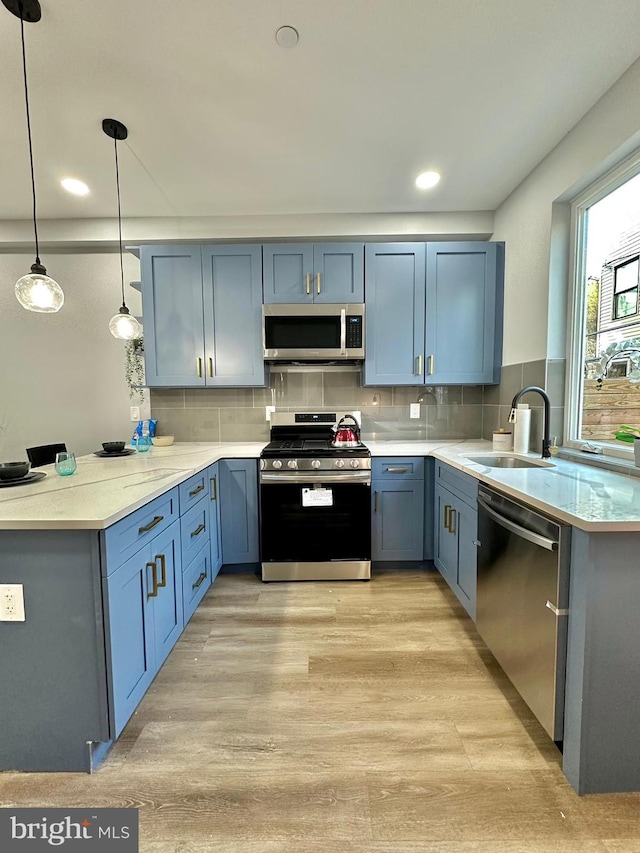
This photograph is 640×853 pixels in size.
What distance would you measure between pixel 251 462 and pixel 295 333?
3.33 feet

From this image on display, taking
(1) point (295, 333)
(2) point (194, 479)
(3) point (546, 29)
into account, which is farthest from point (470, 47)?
(2) point (194, 479)

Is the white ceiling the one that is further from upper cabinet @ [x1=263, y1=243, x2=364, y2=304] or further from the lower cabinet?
the lower cabinet

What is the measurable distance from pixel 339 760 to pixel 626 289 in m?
2.42

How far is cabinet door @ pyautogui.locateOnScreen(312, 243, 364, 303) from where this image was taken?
2.69 metres

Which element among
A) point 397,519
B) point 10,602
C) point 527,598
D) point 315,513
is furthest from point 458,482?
point 10,602

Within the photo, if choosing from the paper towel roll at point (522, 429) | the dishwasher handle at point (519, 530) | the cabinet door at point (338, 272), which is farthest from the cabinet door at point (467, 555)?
the cabinet door at point (338, 272)

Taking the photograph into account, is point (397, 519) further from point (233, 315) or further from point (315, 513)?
point (233, 315)

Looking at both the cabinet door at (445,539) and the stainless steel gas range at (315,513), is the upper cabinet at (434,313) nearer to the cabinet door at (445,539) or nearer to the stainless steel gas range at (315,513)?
the stainless steel gas range at (315,513)

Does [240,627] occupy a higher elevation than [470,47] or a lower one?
lower

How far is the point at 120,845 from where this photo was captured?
1012mm

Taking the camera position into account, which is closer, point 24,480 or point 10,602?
point 10,602

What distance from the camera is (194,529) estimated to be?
6.74ft

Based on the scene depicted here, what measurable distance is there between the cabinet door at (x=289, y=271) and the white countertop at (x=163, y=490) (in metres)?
1.35

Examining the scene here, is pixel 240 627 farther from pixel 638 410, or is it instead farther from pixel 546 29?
pixel 546 29
